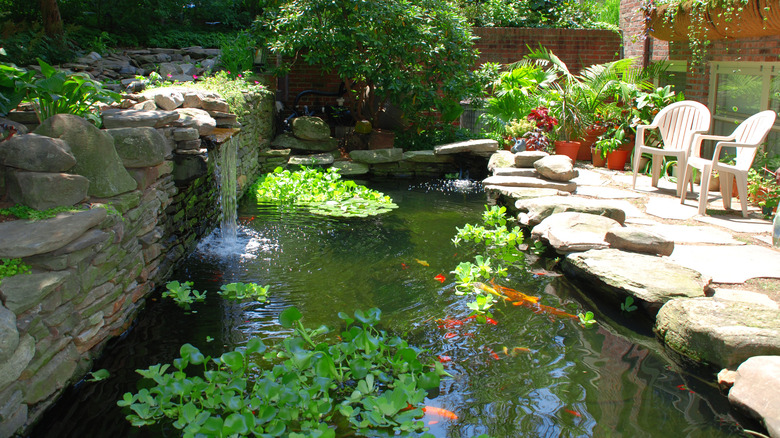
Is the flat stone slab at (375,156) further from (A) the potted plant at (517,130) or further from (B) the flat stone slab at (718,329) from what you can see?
(B) the flat stone slab at (718,329)

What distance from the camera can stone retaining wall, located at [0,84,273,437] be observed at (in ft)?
7.97

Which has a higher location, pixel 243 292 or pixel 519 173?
pixel 519 173

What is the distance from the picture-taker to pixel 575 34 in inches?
425

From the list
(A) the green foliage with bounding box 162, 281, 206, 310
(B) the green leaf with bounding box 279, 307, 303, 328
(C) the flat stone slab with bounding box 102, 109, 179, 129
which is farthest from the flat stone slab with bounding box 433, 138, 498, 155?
(B) the green leaf with bounding box 279, 307, 303, 328

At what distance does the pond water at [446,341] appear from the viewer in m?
2.63

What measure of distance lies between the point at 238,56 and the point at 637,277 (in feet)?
21.4

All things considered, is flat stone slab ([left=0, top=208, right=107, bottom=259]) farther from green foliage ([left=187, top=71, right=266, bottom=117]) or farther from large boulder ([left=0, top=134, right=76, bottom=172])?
green foliage ([left=187, top=71, right=266, bottom=117])

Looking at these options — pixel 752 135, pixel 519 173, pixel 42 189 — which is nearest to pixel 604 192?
pixel 519 173

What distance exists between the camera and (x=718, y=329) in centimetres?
295

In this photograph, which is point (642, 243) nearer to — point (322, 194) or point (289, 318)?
point (289, 318)

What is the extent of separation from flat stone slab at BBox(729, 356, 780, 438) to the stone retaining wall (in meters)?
3.02

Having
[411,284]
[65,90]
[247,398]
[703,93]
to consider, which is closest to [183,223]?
[65,90]

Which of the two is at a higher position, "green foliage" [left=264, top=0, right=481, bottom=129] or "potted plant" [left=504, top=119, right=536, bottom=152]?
"green foliage" [left=264, top=0, right=481, bottom=129]

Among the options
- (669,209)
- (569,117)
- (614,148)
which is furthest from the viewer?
(569,117)
